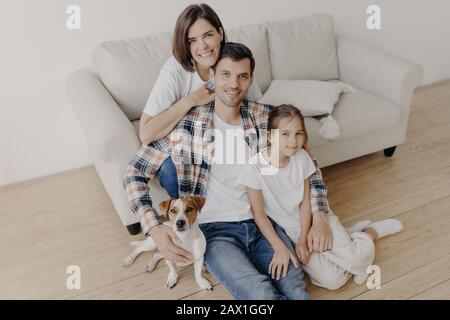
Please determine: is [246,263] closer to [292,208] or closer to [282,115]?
[292,208]

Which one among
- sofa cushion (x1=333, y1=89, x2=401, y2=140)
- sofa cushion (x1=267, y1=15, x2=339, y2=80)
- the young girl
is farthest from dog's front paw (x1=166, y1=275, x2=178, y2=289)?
sofa cushion (x1=267, y1=15, x2=339, y2=80)

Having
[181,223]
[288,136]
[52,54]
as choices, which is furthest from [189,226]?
[52,54]

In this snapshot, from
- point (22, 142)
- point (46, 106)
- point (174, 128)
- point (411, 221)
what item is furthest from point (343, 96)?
point (22, 142)

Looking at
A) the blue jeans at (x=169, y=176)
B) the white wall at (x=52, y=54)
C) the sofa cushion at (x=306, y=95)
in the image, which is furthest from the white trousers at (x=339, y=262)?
the white wall at (x=52, y=54)

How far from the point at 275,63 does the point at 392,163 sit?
0.89 m

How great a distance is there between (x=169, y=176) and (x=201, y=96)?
34cm

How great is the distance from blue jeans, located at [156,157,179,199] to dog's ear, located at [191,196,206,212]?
176 millimetres

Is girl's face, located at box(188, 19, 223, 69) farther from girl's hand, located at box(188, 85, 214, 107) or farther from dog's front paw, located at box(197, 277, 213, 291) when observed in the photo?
dog's front paw, located at box(197, 277, 213, 291)

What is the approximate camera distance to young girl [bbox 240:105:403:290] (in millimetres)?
1577

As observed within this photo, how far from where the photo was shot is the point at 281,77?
2.47 m

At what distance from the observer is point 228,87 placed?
1.54m

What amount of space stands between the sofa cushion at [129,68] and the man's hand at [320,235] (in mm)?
1035
